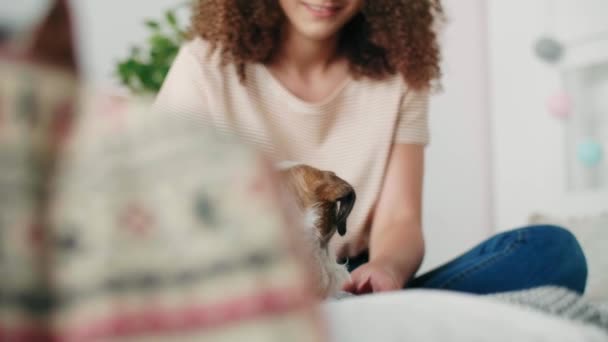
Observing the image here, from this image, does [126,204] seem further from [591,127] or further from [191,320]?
[591,127]

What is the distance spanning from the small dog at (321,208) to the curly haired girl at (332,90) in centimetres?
15

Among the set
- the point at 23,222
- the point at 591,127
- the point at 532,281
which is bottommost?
the point at 591,127

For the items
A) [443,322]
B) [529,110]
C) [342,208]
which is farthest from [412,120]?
[529,110]

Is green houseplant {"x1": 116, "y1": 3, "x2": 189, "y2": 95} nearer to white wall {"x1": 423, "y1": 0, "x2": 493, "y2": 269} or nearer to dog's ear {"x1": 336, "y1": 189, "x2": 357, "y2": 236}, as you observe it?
dog's ear {"x1": 336, "y1": 189, "x2": 357, "y2": 236}

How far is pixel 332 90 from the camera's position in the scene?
115 centimetres

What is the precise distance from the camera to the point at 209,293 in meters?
0.23

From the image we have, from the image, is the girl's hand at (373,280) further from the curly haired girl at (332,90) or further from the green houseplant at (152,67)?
the green houseplant at (152,67)

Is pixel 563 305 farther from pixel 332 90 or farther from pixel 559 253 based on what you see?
pixel 332 90

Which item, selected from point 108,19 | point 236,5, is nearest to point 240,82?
point 236,5

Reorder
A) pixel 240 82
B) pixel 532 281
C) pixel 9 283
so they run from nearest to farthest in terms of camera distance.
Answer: pixel 9 283, pixel 532 281, pixel 240 82

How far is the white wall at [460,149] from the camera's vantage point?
7.20 feet

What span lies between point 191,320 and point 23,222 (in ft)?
0.20

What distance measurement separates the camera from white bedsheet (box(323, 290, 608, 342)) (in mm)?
379

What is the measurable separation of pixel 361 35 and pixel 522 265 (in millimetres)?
532
